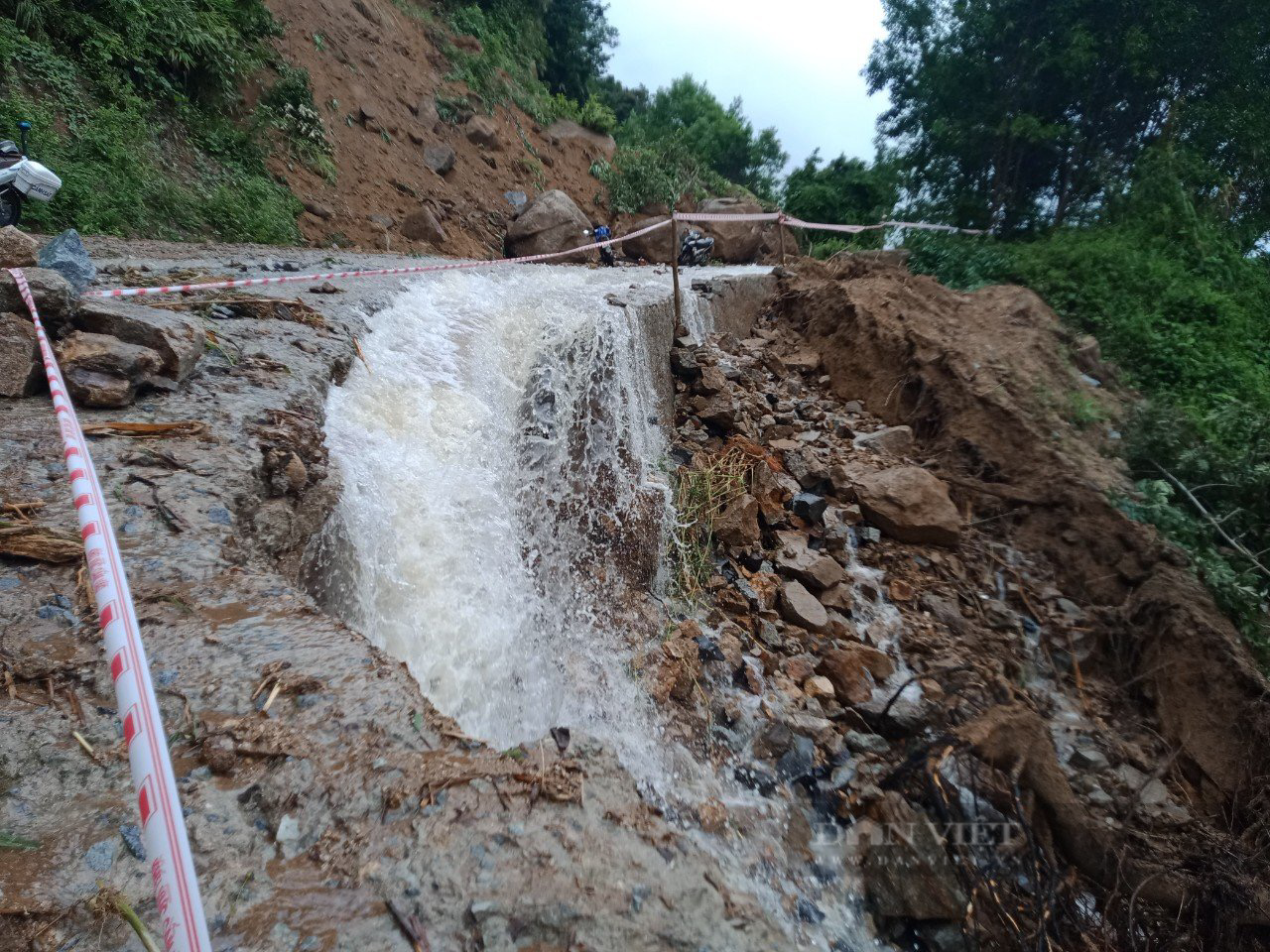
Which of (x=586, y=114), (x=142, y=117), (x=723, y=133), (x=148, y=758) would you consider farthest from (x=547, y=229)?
(x=723, y=133)

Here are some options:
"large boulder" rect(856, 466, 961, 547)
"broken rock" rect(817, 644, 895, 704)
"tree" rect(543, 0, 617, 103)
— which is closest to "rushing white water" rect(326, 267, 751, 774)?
"broken rock" rect(817, 644, 895, 704)

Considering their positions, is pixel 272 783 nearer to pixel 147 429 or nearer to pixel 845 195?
pixel 147 429

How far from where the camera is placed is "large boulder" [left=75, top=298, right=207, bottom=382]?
3.00m

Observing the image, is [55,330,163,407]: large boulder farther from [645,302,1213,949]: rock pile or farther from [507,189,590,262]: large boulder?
[507,189,590,262]: large boulder

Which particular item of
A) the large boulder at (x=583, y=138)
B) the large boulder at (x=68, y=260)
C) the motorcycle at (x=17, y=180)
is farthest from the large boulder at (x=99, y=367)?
the large boulder at (x=583, y=138)

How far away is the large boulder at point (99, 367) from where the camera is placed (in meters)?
2.84

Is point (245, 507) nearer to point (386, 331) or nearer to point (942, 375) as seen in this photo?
point (386, 331)

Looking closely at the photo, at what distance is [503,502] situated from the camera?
4.34m

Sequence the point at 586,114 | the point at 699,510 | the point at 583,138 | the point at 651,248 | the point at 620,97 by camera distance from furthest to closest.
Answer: the point at 620,97
the point at 586,114
the point at 583,138
the point at 651,248
the point at 699,510

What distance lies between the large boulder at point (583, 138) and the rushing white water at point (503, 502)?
12421mm

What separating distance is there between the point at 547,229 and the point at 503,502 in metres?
8.87

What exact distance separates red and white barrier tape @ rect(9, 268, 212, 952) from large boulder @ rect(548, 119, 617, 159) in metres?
17.2

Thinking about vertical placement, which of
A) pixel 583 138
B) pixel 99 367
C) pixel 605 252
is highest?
pixel 583 138

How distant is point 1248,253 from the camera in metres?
9.63
